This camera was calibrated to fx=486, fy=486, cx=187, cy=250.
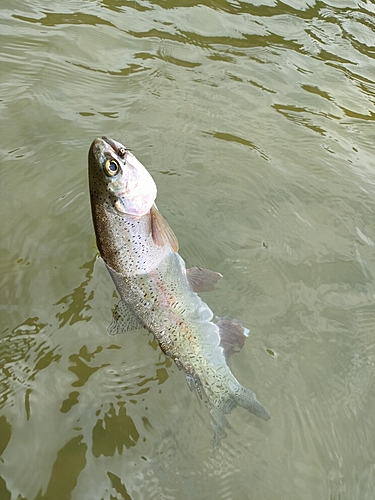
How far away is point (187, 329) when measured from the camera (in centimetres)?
272

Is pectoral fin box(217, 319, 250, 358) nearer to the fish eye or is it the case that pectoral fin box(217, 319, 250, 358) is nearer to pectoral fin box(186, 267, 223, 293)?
pectoral fin box(186, 267, 223, 293)

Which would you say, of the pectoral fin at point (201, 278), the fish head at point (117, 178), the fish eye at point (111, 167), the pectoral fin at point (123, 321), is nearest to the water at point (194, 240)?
the pectoral fin at point (123, 321)

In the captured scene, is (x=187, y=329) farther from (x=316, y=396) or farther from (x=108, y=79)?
(x=108, y=79)

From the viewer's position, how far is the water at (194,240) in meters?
2.84

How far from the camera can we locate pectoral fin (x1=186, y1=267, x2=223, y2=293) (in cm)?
295

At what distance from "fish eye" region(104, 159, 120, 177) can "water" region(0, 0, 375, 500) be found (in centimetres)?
106

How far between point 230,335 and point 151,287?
54 cm

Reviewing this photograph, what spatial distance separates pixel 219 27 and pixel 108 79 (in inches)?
71.1

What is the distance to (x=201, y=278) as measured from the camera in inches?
116

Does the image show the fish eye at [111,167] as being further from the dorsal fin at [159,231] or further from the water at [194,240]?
the water at [194,240]

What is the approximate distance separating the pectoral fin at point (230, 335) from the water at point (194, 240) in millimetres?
442

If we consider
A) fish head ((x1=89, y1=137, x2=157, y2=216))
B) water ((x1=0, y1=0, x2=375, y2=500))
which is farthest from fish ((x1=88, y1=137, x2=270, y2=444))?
water ((x1=0, y1=0, x2=375, y2=500))

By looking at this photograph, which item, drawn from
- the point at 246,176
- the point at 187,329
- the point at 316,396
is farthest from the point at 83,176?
the point at 316,396

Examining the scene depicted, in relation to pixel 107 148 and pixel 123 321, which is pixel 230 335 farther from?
pixel 107 148
